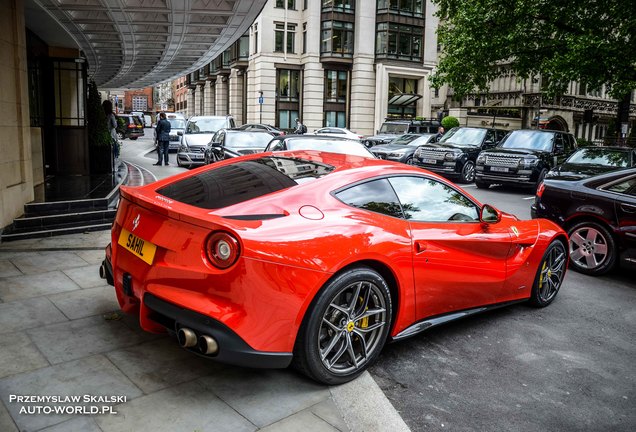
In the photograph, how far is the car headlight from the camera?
15.1m

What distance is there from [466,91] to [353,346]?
66.4 feet

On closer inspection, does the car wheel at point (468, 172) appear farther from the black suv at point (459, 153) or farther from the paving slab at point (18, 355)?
the paving slab at point (18, 355)

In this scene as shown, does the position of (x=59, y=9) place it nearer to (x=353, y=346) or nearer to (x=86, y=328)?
(x=86, y=328)

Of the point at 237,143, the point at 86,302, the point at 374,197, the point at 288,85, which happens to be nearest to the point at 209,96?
the point at 288,85

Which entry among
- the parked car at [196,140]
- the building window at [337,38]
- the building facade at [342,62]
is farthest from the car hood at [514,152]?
the building window at [337,38]

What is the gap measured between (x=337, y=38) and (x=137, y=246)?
45.5 meters

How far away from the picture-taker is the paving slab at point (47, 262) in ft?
19.7

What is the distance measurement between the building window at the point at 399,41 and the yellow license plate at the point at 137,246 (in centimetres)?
4499

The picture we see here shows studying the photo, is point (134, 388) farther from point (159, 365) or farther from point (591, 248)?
point (591, 248)

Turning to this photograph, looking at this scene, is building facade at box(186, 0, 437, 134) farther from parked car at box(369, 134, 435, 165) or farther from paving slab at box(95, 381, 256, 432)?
paving slab at box(95, 381, 256, 432)

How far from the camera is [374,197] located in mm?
4125

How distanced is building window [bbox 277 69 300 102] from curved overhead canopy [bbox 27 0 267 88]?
91.5 ft

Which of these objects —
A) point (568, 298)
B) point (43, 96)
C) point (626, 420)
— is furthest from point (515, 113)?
point (626, 420)

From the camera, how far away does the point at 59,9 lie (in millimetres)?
11336
